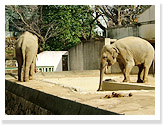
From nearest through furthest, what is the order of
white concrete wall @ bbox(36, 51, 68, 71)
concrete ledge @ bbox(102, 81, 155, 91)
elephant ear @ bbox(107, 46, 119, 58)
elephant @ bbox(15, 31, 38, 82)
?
1. concrete ledge @ bbox(102, 81, 155, 91)
2. elephant ear @ bbox(107, 46, 119, 58)
3. elephant @ bbox(15, 31, 38, 82)
4. white concrete wall @ bbox(36, 51, 68, 71)

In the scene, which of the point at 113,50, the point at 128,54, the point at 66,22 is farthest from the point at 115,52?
the point at 66,22

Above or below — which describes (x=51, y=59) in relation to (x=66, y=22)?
below

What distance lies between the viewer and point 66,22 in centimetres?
1864

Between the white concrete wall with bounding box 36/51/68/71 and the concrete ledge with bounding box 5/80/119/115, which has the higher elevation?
the white concrete wall with bounding box 36/51/68/71

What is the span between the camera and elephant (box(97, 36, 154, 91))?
26.2 feet

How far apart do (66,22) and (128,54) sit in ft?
36.4

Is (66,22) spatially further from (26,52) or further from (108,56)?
(108,56)

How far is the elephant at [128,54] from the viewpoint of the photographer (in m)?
7.99

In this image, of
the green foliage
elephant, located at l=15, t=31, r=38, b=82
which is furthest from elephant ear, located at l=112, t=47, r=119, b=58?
the green foliage

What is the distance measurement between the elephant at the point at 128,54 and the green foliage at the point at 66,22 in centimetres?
1068

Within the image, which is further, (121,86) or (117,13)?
(117,13)

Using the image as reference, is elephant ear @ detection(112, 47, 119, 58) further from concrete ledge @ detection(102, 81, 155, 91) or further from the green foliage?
the green foliage

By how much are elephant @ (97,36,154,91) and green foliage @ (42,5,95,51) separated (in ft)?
35.0
